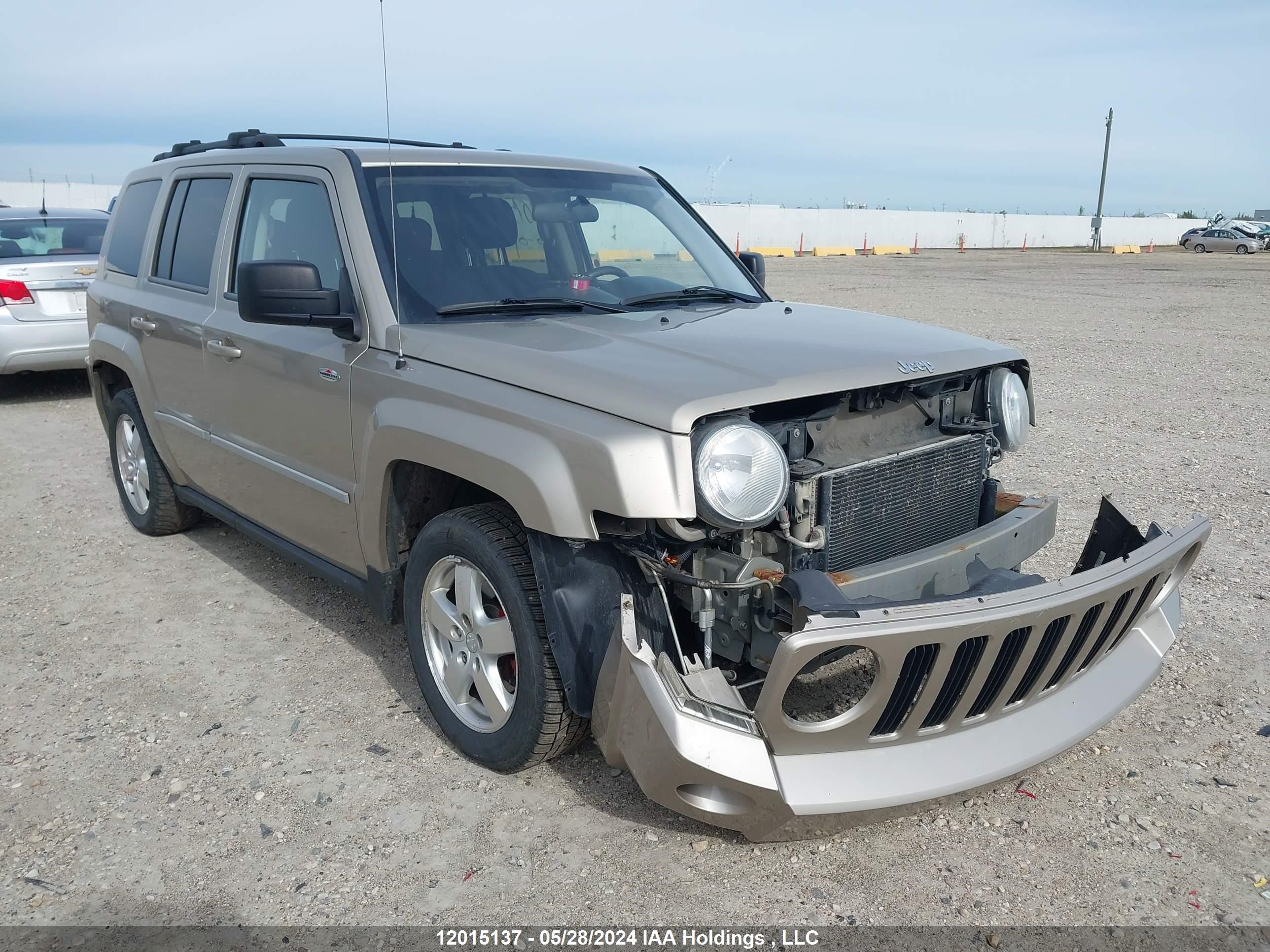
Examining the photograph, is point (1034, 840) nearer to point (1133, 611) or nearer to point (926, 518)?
point (1133, 611)

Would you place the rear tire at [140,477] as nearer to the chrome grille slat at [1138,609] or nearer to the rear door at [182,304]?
the rear door at [182,304]

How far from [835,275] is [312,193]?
23.8m

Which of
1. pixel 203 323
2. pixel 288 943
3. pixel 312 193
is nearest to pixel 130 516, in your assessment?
pixel 203 323

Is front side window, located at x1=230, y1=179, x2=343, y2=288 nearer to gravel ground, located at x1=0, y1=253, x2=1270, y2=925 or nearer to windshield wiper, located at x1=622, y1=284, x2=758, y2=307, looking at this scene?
windshield wiper, located at x1=622, y1=284, x2=758, y2=307

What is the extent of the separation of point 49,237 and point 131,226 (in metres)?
5.16

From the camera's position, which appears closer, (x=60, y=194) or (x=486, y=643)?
(x=486, y=643)

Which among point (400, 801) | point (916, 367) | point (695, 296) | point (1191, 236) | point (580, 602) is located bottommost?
point (400, 801)

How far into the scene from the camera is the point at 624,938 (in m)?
2.62

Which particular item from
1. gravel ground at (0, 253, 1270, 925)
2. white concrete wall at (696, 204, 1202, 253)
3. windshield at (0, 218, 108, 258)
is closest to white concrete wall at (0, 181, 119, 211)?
white concrete wall at (696, 204, 1202, 253)

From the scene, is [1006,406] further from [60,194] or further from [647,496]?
[60,194]

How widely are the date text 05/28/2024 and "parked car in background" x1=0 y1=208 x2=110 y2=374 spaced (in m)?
7.65

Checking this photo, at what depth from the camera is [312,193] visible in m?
3.89

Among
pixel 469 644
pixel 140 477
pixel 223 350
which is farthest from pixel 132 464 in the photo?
pixel 469 644

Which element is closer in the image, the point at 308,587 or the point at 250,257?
the point at 250,257
